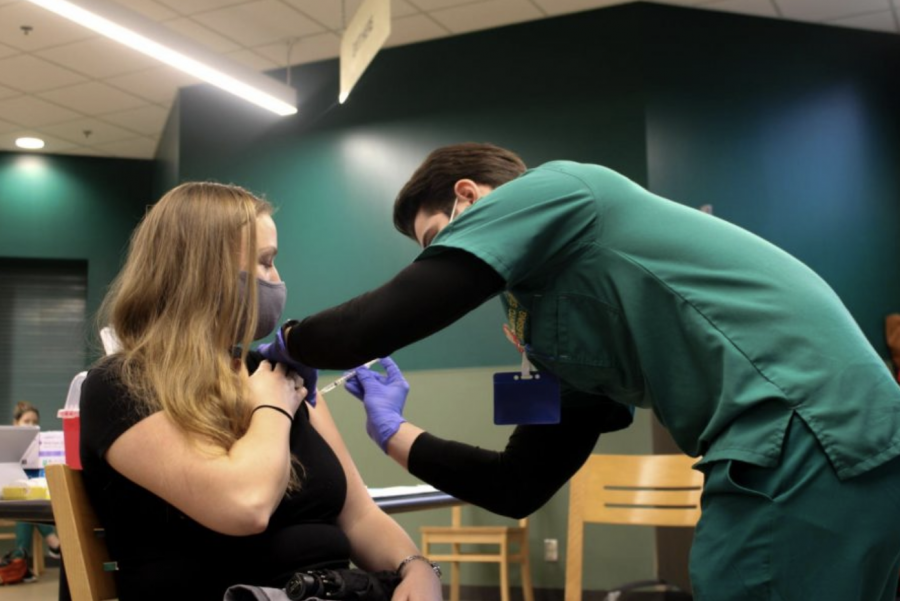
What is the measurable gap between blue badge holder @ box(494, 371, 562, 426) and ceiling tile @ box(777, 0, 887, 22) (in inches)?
196

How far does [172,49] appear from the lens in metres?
5.18

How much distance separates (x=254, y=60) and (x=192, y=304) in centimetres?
541

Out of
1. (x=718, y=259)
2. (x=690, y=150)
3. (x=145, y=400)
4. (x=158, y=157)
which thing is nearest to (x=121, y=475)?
(x=145, y=400)

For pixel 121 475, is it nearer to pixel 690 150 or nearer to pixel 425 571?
pixel 425 571

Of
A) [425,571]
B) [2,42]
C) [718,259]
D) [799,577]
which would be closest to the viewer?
[799,577]

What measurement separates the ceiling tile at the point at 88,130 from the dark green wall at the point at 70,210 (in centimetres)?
43

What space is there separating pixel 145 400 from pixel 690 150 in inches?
184

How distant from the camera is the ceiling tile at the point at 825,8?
5.63 meters

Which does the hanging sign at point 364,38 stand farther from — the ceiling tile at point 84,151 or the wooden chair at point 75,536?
the ceiling tile at point 84,151

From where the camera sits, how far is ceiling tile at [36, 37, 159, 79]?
6270mm

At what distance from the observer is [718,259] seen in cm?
115

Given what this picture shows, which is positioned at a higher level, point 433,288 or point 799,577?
point 433,288

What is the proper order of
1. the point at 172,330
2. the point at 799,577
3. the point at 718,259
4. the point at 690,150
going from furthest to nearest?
the point at 690,150
the point at 172,330
the point at 718,259
the point at 799,577

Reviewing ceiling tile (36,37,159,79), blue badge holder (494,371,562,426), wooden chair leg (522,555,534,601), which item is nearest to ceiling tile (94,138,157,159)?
ceiling tile (36,37,159,79)
